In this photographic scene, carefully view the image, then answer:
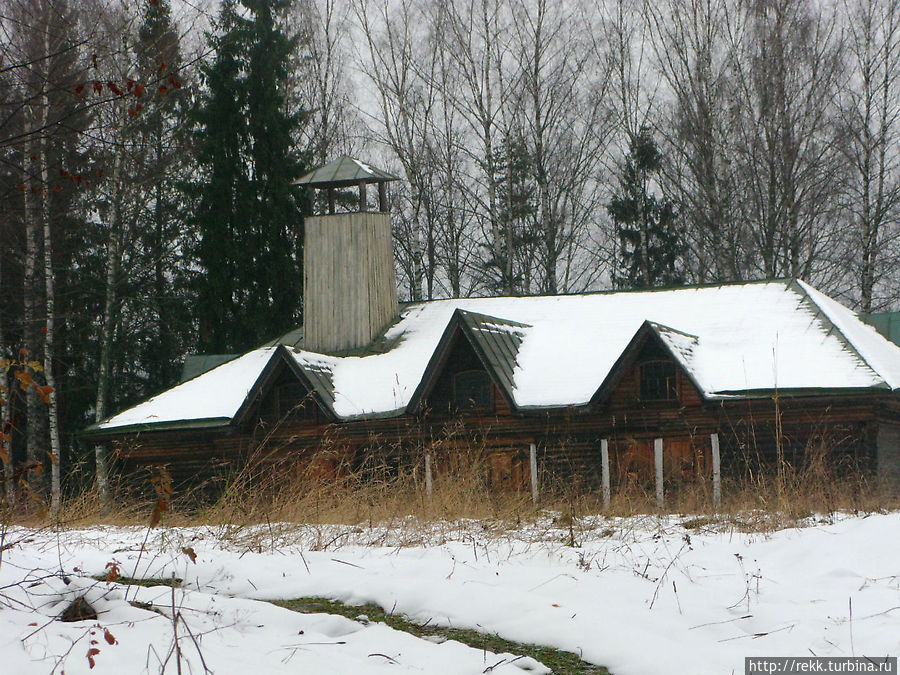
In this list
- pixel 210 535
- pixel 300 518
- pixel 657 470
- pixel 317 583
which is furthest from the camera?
pixel 657 470

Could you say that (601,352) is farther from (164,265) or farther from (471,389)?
(164,265)

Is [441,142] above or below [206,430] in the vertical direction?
above

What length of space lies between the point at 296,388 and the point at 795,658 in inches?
624

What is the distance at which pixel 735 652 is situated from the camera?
4.21 metres

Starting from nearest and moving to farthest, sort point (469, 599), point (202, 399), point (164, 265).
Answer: point (469, 599) → point (202, 399) → point (164, 265)

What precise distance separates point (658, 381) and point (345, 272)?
329 inches

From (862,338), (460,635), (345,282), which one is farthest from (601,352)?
(460,635)

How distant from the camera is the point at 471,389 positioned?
61.5 ft

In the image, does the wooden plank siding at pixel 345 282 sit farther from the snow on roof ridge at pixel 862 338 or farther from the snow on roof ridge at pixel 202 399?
Answer: the snow on roof ridge at pixel 862 338

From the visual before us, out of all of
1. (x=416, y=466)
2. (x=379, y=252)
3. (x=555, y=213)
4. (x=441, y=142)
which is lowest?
(x=416, y=466)

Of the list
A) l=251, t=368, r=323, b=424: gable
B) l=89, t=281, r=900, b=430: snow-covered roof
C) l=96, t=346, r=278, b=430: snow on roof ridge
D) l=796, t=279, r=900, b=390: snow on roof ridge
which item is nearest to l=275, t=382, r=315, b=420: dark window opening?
l=251, t=368, r=323, b=424: gable

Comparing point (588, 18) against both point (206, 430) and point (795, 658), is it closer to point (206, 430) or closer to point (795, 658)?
point (206, 430)

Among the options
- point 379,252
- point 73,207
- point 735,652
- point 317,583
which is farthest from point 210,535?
point 73,207

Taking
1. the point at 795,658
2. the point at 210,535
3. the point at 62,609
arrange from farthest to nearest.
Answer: the point at 210,535, the point at 62,609, the point at 795,658
